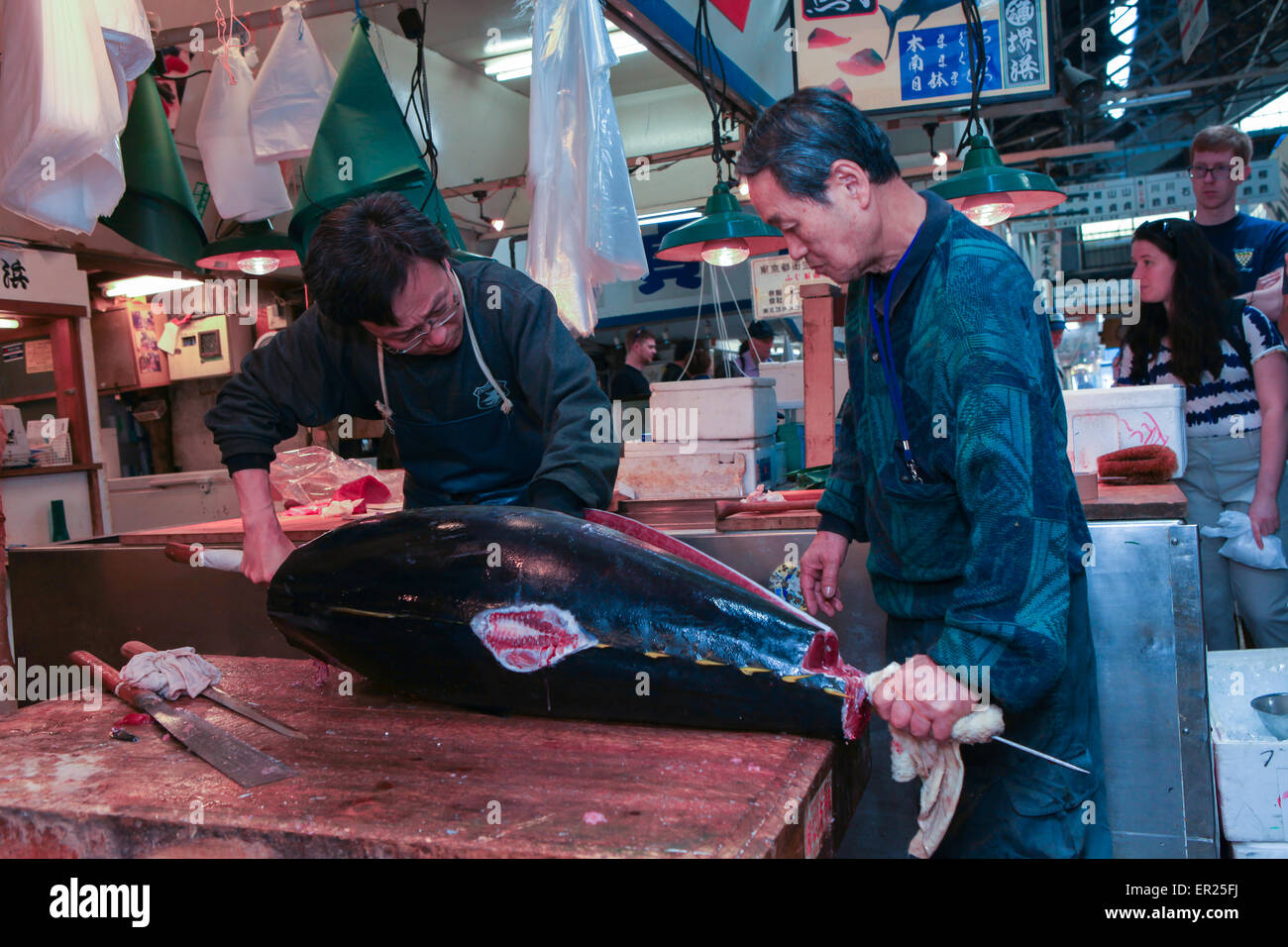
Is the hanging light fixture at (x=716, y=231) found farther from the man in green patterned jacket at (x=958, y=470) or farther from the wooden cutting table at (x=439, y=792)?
the wooden cutting table at (x=439, y=792)

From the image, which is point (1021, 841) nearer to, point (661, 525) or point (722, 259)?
point (661, 525)

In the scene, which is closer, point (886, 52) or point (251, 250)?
point (251, 250)

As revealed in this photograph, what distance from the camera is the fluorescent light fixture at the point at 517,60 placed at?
8.71m

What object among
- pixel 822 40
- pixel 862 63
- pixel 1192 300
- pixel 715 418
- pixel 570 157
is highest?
pixel 822 40

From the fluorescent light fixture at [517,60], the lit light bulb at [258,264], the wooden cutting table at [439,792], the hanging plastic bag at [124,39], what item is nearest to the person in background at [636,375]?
the fluorescent light fixture at [517,60]

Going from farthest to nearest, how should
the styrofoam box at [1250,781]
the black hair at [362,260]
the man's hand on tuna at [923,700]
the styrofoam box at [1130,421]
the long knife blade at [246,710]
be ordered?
the styrofoam box at [1130,421] → the styrofoam box at [1250,781] → the black hair at [362,260] → the long knife blade at [246,710] → the man's hand on tuna at [923,700]

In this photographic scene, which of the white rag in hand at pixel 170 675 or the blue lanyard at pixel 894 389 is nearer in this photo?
the blue lanyard at pixel 894 389

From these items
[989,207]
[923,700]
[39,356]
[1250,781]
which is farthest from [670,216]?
[923,700]

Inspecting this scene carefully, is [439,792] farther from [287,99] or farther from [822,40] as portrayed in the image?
[822,40]

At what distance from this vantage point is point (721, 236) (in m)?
3.90

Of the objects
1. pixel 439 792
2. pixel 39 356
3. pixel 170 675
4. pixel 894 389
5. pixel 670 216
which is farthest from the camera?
pixel 670 216

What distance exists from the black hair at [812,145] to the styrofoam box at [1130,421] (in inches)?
78.0

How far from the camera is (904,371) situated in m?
Result: 1.55

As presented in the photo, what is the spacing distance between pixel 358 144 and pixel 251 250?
1167mm
